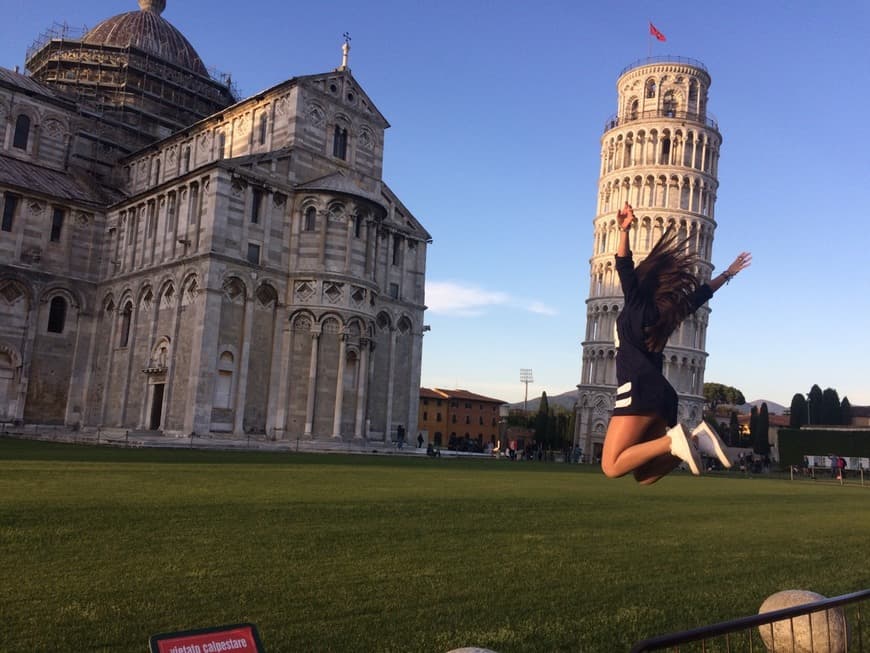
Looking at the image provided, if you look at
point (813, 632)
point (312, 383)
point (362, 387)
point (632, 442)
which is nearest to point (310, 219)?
point (312, 383)

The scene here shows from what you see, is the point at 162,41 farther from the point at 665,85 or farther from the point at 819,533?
the point at 819,533

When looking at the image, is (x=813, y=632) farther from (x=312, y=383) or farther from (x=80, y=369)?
(x=80, y=369)

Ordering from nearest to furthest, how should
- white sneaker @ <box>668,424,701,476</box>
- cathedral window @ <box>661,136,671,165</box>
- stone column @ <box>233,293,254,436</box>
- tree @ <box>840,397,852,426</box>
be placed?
white sneaker @ <box>668,424,701,476</box>, stone column @ <box>233,293,254,436</box>, cathedral window @ <box>661,136,671,165</box>, tree @ <box>840,397,852,426</box>

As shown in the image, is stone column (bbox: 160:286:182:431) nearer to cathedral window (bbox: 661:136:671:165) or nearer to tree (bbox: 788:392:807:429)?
cathedral window (bbox: 661:136:671:165)

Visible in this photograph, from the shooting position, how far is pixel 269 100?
46750mm

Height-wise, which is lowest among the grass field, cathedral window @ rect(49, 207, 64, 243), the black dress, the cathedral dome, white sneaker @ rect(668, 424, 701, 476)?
the grass field

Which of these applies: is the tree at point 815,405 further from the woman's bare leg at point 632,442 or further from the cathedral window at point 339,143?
the woman's bare leg at point 632,442

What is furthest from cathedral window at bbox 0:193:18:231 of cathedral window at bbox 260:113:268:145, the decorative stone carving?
the decorative stone carving

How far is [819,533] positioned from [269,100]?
1535 inches

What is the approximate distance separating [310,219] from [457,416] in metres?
72.4

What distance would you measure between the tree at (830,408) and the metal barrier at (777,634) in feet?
276

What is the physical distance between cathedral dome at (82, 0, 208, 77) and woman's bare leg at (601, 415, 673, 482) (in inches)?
2430

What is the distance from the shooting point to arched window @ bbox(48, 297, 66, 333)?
1907 inches

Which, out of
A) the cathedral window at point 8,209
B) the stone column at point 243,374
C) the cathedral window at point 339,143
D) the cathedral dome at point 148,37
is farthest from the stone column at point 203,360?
the cathedral dome at point 148,37
